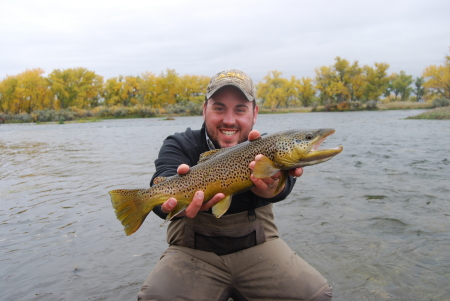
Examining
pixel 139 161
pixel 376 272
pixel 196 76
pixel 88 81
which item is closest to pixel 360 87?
pixel 196 76

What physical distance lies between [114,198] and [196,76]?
9218cm

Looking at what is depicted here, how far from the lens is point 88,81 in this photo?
254ft

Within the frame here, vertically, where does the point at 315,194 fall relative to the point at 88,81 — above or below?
below

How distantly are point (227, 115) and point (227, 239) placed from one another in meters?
1.22

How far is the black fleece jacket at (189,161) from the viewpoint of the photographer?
3.10 meters

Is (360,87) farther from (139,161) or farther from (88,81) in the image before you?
(139,161)

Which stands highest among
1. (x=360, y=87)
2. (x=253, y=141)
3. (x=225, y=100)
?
(x=360, y=87)

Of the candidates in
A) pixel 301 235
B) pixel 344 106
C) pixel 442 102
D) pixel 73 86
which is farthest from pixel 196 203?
pixel 73 86

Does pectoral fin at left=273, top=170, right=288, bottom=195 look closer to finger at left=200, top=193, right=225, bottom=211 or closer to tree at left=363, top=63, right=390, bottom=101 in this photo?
finger at left=200, top=193, right=225, bottom=211

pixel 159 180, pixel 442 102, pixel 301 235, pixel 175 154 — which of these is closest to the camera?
pixel 159 180

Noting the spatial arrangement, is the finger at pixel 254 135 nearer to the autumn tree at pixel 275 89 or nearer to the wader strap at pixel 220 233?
the wader strap at pixel 220 233

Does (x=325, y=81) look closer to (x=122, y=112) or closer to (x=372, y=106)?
(x=372, y=106)

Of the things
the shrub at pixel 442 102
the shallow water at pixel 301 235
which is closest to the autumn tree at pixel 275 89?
the shrub at pixel 442 102

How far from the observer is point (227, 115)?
3400mm
